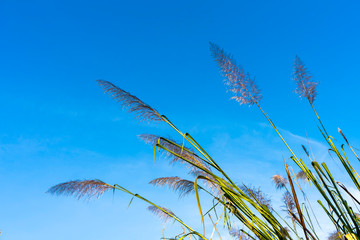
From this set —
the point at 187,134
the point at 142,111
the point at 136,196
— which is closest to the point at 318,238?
the point at 187,134

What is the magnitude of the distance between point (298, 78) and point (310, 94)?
7.4 inches

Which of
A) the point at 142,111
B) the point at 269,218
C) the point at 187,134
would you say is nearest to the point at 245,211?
the point at 269,218

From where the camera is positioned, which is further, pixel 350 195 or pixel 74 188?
pixel 74 188

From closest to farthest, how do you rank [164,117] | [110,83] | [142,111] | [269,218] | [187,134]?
[269,218], [187,134], [164,117], [142,111], [110,83]

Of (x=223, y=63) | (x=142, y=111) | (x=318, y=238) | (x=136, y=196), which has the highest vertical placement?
(x=223, y=63)

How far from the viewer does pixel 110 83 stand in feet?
6.43

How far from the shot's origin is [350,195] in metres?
1.56

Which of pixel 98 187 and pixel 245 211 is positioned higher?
pixel 98 187

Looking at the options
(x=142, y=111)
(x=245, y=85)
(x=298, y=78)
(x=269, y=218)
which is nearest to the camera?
(x=269, y=218)

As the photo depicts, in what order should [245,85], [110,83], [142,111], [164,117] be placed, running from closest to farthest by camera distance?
[164,117] → [142,111] → [110,83] → [245,85]

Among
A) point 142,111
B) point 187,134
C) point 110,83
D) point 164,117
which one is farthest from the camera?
point 110,83

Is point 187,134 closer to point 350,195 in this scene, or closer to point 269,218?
point 269,218

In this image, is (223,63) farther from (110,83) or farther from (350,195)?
(350,195)

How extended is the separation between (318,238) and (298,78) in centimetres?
128
